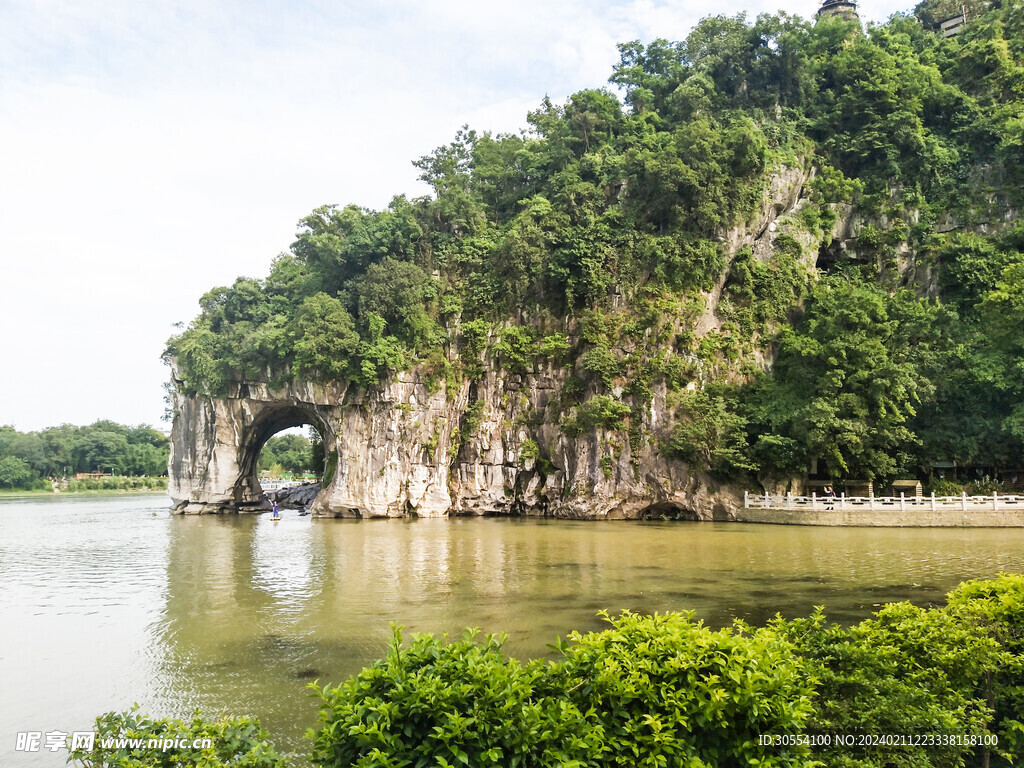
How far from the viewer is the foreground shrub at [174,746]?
3.00 meters

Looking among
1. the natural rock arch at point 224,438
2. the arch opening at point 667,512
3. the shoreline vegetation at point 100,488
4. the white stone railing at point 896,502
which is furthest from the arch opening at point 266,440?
the shoreline vegetation at point 100,488

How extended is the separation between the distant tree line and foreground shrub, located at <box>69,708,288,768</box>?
68.2 meters

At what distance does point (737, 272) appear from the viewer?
1075 inches

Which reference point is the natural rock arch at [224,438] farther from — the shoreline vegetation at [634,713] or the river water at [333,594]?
the shoreline vegetation at [634,713]

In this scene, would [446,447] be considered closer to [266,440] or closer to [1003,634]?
[266,440]

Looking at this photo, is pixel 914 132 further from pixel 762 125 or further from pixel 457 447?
pixel 457 447

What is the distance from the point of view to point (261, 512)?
34.4 m

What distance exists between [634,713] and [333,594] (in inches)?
363

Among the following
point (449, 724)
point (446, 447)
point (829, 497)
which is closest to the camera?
point (449, 724)

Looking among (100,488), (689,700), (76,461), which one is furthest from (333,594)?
(76,461)

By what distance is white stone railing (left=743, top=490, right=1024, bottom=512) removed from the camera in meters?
20.4

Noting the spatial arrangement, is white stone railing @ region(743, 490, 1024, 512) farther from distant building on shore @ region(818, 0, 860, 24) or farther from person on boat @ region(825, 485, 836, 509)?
distant building on shore @ region(818, 0, 860, 24)

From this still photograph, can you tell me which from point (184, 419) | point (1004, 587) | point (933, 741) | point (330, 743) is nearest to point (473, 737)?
point (330, 743)

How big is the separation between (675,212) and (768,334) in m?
6.15
